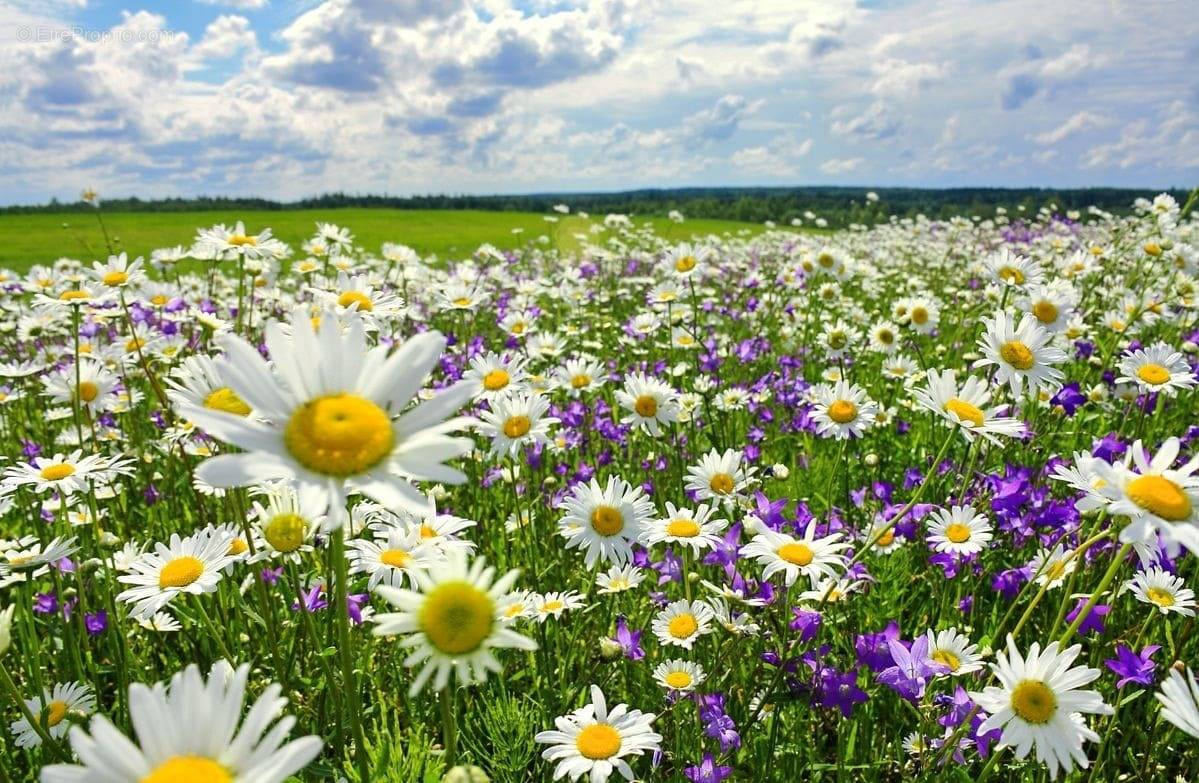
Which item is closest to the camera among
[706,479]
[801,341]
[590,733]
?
[590,733]

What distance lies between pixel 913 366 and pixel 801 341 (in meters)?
2.56

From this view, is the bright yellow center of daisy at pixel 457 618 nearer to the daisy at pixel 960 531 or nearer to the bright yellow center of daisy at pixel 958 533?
the daisy at pixel 960 531

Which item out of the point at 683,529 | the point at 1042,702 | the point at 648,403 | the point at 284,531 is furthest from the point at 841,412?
the point at 284,531

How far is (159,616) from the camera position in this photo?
10.2 feet

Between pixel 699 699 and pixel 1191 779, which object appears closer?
pixel 699 699

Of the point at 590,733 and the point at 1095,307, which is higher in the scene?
the point at 1095,307

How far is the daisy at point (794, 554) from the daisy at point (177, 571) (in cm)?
176

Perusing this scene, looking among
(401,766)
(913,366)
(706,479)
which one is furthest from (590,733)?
(913,366)

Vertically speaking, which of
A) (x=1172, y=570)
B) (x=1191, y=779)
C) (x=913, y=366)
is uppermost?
(x=913, y=366)

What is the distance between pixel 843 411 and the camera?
379cm

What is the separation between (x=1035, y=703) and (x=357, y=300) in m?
3.10

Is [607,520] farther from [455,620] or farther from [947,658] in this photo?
[455,620]

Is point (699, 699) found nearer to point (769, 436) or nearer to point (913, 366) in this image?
point (769, 436)

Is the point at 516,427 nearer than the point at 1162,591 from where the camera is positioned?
No
